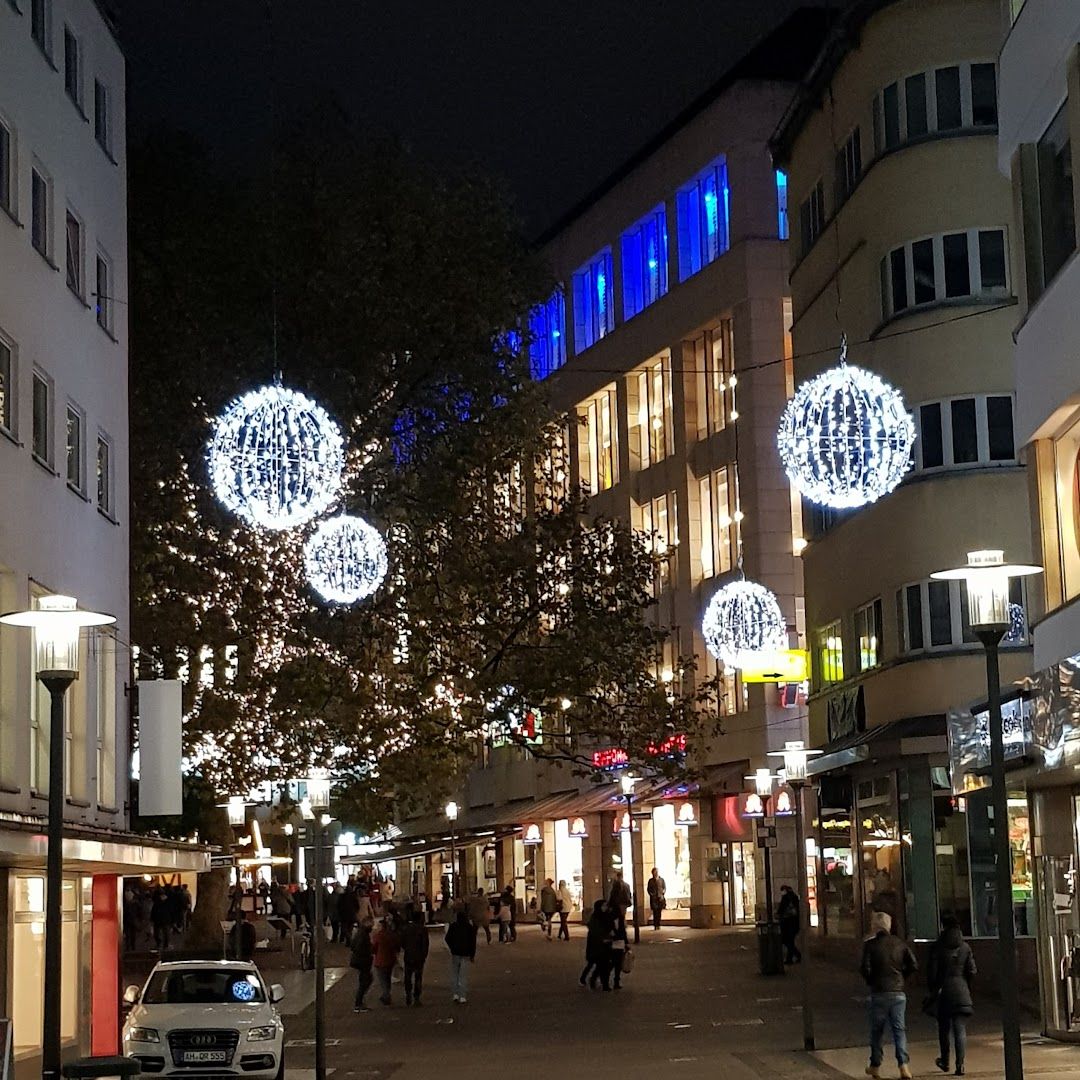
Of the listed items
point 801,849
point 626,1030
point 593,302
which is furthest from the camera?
point 593,302

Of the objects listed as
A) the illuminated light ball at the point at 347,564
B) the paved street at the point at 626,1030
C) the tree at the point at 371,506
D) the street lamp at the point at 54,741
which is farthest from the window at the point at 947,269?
the street lamp at the point at 54,741

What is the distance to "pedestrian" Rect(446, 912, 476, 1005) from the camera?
3675 centimetres

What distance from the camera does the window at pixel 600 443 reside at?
68.3 metres

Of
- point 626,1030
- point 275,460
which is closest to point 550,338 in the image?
point 626,1030

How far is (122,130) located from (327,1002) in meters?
17.2

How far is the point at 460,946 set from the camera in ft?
121

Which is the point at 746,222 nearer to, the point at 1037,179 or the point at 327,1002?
the point at 327,1002

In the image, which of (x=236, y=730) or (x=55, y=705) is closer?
(x=55, y=705)

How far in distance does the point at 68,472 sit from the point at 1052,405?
40.2 ft

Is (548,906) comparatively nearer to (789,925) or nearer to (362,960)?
(789,925)

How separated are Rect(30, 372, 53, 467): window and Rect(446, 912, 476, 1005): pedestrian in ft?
46.1

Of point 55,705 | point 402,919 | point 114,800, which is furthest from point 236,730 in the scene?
point 55,705

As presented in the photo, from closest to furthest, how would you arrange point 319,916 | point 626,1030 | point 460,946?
point 319,916 < point 626,1030 < point 460,946

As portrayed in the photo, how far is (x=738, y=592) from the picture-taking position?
34.2 m
